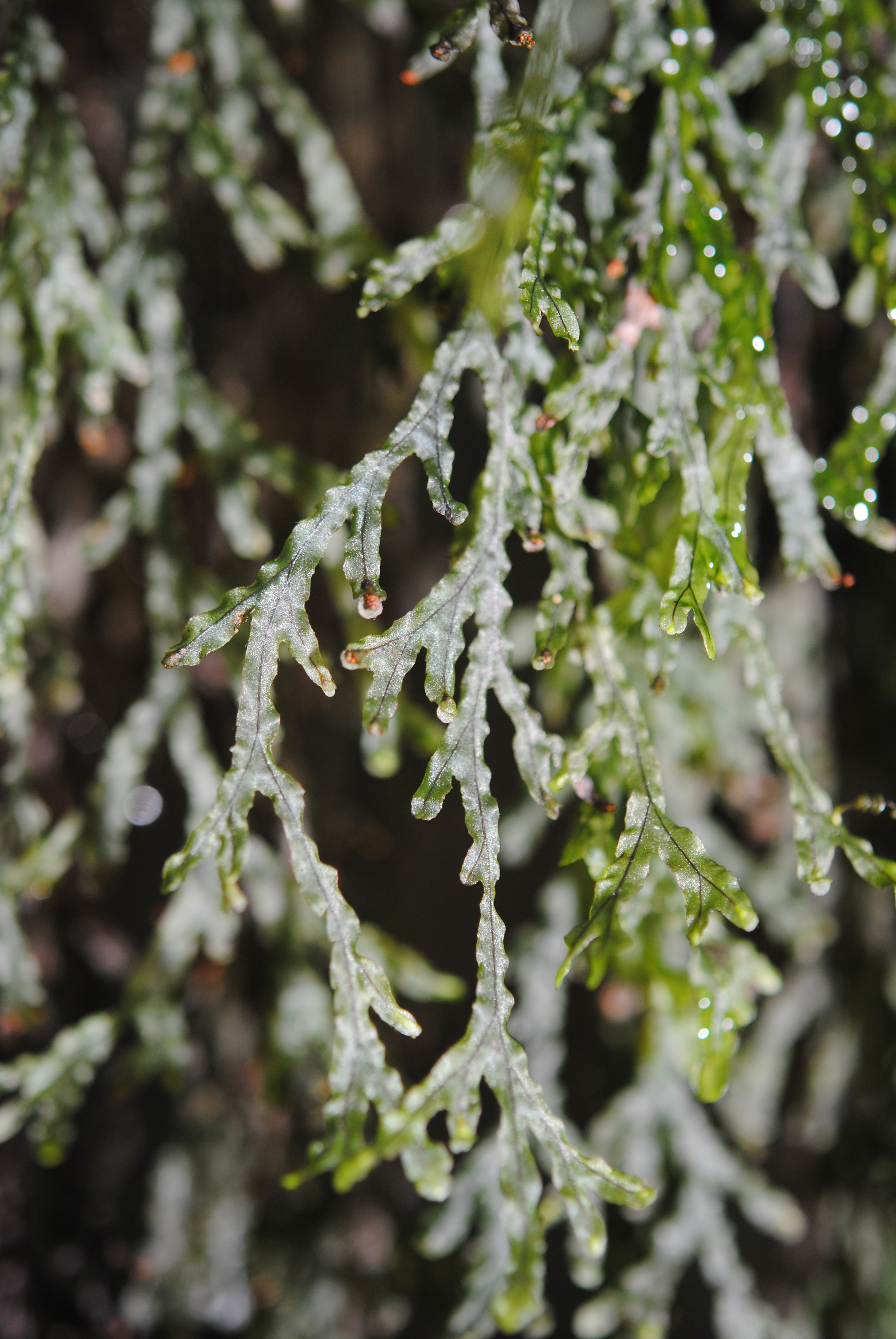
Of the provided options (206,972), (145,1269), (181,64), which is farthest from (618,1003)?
(181,64)

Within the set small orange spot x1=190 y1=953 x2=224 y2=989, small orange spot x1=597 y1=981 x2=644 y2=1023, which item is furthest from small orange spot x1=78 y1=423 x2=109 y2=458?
small orange spot x1=597 y1=981 x2=644 y2=1023

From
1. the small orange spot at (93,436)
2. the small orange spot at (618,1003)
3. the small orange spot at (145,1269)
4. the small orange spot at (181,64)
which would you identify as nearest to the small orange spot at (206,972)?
the small orange spot at (145,1269)

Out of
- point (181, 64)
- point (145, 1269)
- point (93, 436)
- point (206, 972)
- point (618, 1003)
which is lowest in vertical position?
point (145, 1269)

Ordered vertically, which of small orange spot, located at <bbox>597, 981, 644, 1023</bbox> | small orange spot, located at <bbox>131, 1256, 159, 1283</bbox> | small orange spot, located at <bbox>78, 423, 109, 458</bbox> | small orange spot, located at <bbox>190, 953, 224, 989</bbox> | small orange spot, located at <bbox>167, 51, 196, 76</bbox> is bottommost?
small orange spot, located at <bbox>131, 1256, 159, 1283</bbox>

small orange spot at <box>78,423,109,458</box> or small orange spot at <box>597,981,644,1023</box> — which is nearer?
small orange spot at <box>78,423,109,458</box>

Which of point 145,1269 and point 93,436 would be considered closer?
point 93,436

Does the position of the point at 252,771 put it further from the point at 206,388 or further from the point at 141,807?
the point at 141,807

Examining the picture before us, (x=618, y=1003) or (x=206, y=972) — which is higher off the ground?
(x=206, y=972)

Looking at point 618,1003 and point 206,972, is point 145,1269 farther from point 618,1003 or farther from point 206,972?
point 618,1003

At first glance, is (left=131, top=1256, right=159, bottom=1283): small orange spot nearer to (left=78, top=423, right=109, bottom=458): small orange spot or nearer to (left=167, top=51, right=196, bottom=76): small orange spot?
(left=78, top=423, right=109, bottom=458): small orange spot
